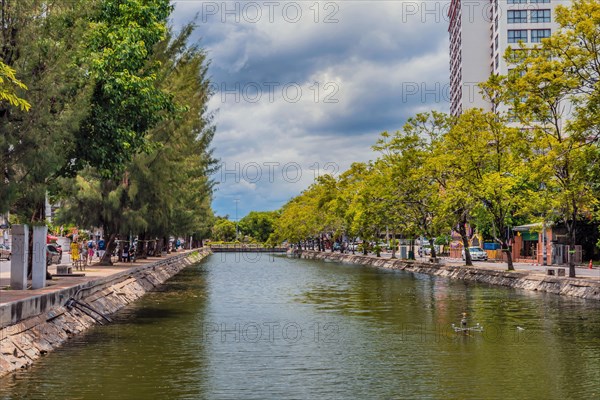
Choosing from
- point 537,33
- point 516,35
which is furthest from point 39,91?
point 537,33

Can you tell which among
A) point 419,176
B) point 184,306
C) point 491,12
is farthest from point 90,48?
point 491,12

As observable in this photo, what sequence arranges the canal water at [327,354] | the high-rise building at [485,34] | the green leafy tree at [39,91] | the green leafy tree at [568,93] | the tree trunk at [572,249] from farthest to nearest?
the high-rise building at [485,34] < the tree trunk at [572,249] < the green leafy tree at [568,93] < the green leafy tree at [39,91] < the canal water at [327,354]

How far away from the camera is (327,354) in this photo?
2069 cm

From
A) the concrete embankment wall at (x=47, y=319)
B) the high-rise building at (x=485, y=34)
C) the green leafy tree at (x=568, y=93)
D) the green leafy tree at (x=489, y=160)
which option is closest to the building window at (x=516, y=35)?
the high-rise building at (x=485, y=34)

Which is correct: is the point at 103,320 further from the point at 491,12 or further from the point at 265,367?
the point at 491,12

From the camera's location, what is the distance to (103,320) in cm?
2722

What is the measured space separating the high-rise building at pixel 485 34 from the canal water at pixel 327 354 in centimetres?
9561

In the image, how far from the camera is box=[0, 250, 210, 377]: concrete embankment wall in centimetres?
1823

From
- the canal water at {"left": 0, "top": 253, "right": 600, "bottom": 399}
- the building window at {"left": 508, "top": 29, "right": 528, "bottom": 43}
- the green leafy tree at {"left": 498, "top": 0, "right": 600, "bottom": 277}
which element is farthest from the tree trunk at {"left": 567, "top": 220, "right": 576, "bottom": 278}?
the building window at {"left": 508, "top": 29, "right": 528, "bottom": 43}

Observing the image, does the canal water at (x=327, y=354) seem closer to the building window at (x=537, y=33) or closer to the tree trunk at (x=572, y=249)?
the tree trunk at (x=572, y=249)

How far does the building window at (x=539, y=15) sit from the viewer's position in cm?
12181

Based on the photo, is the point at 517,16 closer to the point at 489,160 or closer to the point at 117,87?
the point at 489,160

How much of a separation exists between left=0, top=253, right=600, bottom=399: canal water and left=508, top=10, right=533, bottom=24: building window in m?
96.2

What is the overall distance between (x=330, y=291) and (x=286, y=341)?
870 inches
